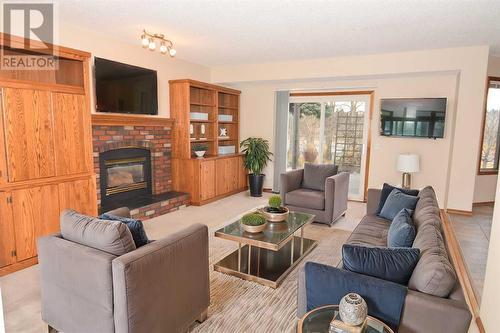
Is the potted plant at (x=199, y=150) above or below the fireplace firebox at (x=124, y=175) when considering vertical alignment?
above

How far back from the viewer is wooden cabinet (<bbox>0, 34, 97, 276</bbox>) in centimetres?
291

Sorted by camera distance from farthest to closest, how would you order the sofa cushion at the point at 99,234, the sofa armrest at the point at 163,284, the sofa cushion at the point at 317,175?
the sofa cushion at the point at 317,175, the sofa cushion at the point at 99,234, the sofa armrest at the point at 163,284

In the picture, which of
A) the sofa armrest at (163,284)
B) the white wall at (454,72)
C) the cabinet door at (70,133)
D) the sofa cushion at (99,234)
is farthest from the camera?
the white wall at (454,72)

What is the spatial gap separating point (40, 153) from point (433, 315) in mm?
3544

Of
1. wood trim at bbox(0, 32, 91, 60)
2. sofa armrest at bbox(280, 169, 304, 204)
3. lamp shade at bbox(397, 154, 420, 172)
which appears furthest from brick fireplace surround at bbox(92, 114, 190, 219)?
lamp shade at bbox(397, 154, 420, 172)

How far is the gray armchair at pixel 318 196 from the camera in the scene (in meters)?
4.48

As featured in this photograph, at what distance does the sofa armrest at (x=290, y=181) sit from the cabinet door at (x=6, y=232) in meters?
3.39

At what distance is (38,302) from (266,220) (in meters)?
2.14

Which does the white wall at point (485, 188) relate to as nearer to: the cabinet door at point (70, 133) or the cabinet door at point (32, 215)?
the cabinet door at point (70, 133)

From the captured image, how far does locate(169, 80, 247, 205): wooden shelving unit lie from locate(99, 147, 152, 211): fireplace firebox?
0.64 m

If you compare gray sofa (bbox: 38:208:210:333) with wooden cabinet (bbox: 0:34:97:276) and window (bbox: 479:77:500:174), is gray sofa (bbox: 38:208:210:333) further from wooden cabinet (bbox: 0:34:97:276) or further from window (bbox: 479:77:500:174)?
window (bbox: 479:77:500:174)

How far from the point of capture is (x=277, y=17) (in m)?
3.53

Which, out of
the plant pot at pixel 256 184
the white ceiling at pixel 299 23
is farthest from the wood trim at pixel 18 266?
the plant pot at pixel 256 184

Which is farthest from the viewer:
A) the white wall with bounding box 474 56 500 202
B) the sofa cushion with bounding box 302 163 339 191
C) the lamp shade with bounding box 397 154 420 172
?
the white wall with bounding box 474 56 500 202
